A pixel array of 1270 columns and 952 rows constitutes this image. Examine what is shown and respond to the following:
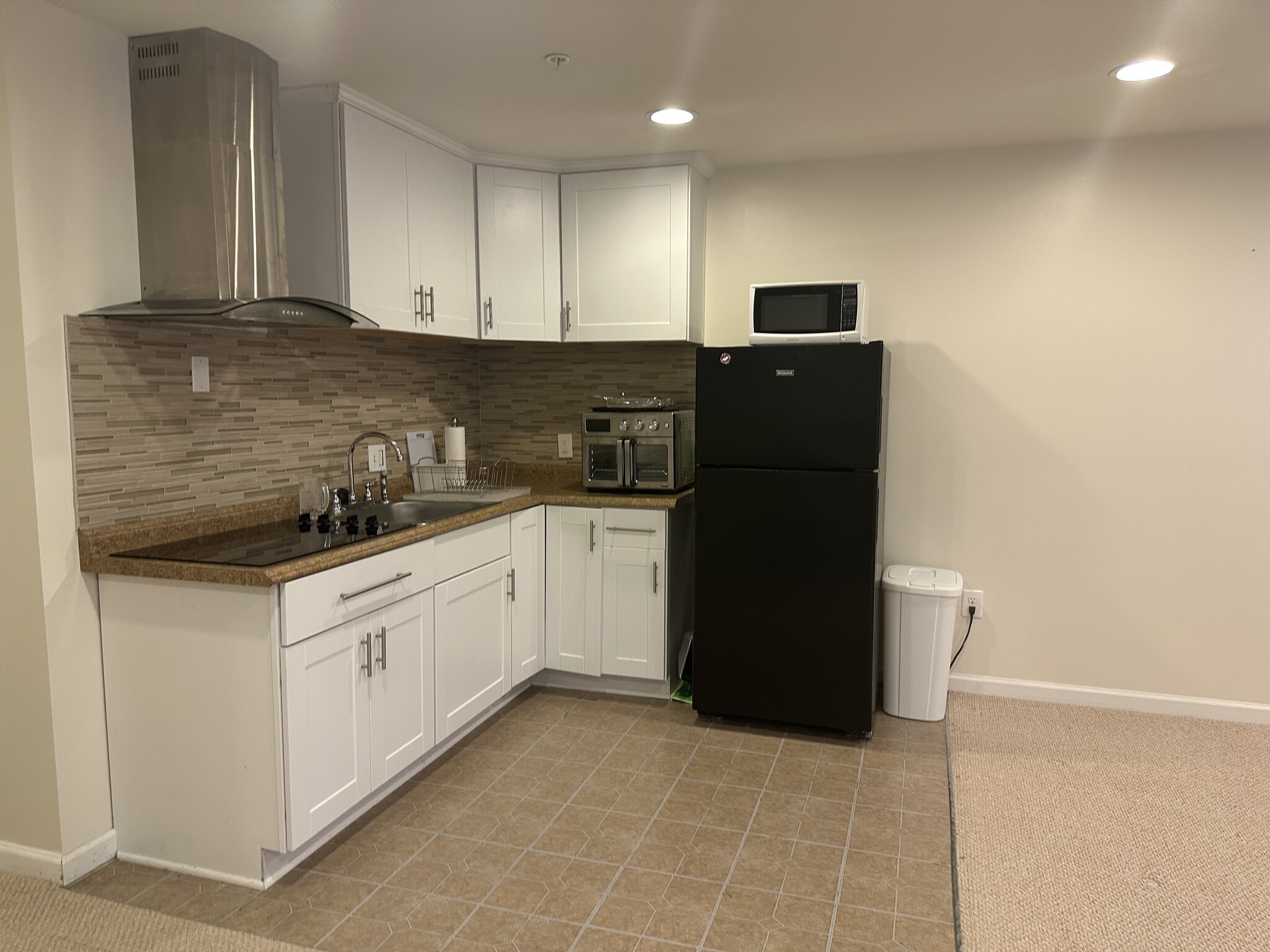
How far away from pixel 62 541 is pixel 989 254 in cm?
341

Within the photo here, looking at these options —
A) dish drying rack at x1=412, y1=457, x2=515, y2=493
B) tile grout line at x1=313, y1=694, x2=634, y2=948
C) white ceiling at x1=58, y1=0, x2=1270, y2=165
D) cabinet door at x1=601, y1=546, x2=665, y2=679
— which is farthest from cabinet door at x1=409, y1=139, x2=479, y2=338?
tile grout line at x1=313, y1=694, x2=634, y2=948

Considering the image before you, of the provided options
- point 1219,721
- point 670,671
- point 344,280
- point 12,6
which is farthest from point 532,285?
point 1219,721

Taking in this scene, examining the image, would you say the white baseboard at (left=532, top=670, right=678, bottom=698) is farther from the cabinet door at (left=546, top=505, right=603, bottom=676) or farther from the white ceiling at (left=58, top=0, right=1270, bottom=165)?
the white ceiling at (left=58, top=0, right=1270, bottom=165)

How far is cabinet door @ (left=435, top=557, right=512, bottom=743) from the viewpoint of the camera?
9.66 feet

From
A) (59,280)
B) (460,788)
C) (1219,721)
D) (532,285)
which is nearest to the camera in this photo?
(59,280)

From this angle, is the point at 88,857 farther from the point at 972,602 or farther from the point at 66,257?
the point at 972,602

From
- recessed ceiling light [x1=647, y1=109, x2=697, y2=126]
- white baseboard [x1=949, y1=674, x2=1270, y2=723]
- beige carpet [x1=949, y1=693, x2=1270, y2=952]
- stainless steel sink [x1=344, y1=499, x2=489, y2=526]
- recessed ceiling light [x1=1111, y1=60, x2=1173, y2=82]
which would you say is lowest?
beige carpet [x1=949, y1=693, x2=1270, y2=952]

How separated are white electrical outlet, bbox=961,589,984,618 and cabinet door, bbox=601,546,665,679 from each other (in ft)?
4.30

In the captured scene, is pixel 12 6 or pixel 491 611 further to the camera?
pixel 491 611

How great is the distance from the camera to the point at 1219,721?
3.43m

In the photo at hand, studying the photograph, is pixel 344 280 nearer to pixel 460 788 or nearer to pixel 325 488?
pixel 325 488

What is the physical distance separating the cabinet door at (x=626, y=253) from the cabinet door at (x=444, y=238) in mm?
437

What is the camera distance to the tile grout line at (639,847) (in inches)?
82.6

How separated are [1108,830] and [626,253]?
272cm
